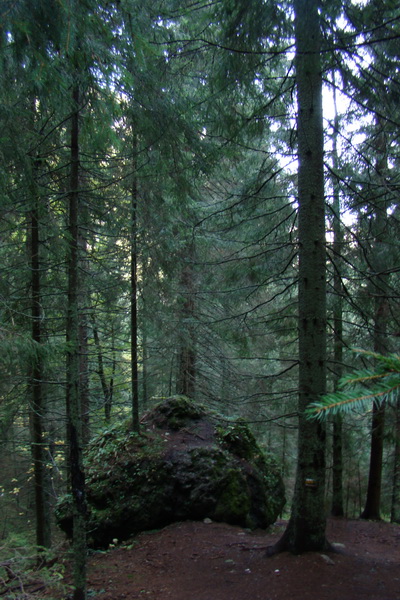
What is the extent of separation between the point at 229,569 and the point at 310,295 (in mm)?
3839

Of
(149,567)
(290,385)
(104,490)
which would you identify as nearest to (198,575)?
(149,567)

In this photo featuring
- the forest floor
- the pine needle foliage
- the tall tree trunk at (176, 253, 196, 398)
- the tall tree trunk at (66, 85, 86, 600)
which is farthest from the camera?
the tall tree trunk at (176, 253, 196, 398)

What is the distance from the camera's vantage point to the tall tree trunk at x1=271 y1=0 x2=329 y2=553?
4.61 meters

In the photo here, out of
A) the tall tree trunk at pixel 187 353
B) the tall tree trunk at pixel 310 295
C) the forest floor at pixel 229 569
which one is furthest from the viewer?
the tall tree trunk at pixel 187 353

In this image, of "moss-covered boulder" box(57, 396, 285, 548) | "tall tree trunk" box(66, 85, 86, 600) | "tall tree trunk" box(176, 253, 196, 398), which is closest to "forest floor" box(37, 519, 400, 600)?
"moss-covered boulder" box(57, 396, 285, 548)

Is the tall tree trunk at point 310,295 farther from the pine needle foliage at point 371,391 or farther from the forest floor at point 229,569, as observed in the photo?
the pine needle foliage at point 371,391

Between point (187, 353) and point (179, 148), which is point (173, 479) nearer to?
point (187, 353)

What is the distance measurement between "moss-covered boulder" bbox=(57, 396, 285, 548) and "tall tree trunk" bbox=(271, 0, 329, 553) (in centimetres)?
253

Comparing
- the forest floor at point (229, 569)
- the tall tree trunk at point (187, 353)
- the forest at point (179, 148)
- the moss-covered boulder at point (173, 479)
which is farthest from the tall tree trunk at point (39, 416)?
the tall tree trunk at point (187, 353)

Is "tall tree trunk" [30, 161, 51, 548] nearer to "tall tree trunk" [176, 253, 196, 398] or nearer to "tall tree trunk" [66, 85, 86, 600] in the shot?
"tall tree trunk" [66, 85, 86, 600]

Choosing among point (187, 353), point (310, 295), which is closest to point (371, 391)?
point (310, 295)

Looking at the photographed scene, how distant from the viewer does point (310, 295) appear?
4875mm

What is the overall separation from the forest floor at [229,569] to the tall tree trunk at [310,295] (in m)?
0.41

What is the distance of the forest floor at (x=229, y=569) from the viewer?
13.1ft
